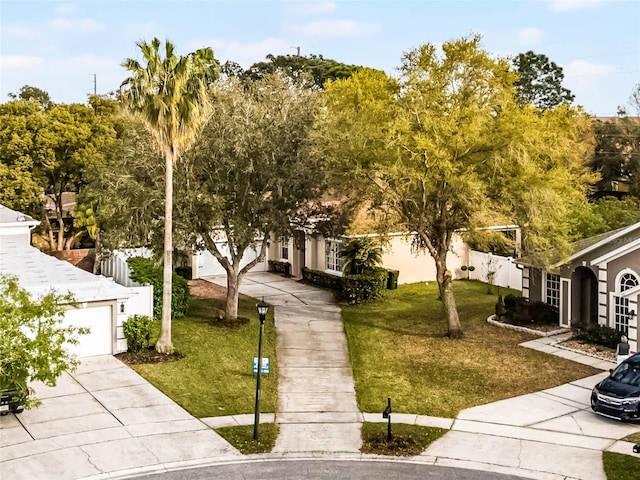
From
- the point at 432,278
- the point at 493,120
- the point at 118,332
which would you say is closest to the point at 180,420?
the point at 118,332

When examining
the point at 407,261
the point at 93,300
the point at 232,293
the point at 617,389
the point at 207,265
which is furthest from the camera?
the point at 207,265

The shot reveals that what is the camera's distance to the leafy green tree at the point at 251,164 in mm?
24547

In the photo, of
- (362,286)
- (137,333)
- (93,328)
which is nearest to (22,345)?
(93,328)

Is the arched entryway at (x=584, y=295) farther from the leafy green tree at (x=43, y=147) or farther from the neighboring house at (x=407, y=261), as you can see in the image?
the leafy green tree at (x=43, y=147)

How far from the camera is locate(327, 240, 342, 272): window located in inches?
1405

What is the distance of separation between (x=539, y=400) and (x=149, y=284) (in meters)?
14.4

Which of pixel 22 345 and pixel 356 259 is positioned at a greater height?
pixel 356 259

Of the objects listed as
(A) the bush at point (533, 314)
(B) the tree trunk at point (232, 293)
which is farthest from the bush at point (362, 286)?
(A) the bush at point (533, 314)

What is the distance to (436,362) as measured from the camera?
2327 centimetres

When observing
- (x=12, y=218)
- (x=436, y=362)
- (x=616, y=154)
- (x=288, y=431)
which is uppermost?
(x=616, y=154)

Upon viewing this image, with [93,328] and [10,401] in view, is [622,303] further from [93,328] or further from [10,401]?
[10,401]

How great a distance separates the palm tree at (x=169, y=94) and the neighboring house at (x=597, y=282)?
14.2 meters

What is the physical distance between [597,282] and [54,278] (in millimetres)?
19832

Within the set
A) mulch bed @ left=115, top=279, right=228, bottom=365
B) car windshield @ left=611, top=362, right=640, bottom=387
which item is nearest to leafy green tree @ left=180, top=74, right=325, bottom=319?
mulch bed @ left=115, top=279, right=228, bottom=365
